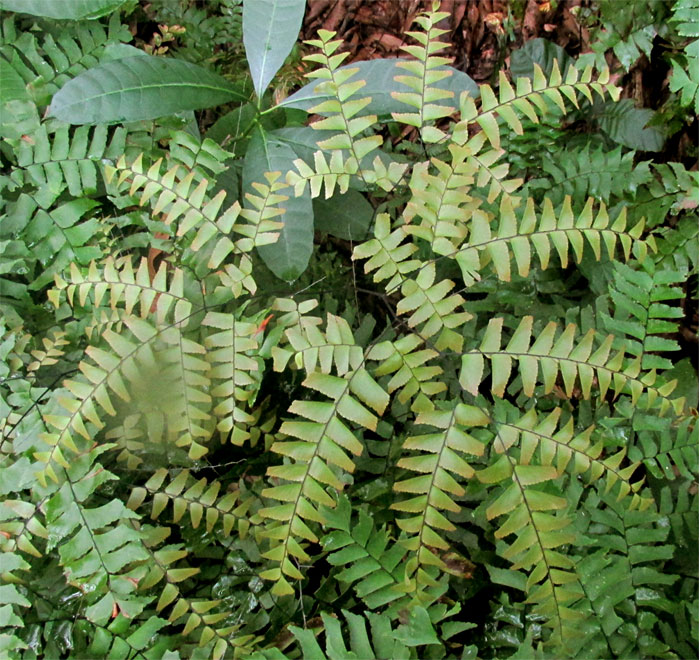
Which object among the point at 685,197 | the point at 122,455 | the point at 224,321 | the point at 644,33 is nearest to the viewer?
the point at 224,321

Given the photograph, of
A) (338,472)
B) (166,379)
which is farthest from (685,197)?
(166,379)

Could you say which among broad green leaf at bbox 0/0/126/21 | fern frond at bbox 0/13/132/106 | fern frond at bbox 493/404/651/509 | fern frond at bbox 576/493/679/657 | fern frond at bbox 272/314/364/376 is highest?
broad green leaf at bbox 0/0/126/21

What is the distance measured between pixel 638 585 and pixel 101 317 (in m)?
1.32

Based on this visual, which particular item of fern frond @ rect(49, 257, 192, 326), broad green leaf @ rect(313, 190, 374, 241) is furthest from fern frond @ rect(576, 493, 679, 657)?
fern frond @ rect(49, 257, 192, 326)

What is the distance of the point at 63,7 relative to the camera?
164cm

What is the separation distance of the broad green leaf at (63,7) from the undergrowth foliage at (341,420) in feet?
0.34

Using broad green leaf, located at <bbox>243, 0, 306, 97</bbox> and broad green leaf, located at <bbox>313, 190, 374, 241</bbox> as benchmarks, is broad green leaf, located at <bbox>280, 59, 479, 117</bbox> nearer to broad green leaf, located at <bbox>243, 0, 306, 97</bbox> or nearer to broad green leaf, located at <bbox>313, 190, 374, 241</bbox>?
broad green leaf, located at <bbox>243, 0, 306, 97</bbox>

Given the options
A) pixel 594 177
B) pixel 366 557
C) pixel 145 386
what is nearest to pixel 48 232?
pixel 145 386

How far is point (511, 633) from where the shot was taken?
1309mm

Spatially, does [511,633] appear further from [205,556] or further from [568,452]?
[205,556]

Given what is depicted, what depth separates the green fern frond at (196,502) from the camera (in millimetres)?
1358

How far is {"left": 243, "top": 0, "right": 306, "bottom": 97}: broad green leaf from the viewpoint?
5.38 ft

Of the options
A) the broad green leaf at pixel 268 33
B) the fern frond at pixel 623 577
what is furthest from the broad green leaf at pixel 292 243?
the fern frond at pixel 623 577

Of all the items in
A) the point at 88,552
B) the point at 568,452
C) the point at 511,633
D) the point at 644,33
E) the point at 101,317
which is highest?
the point at 644,33
